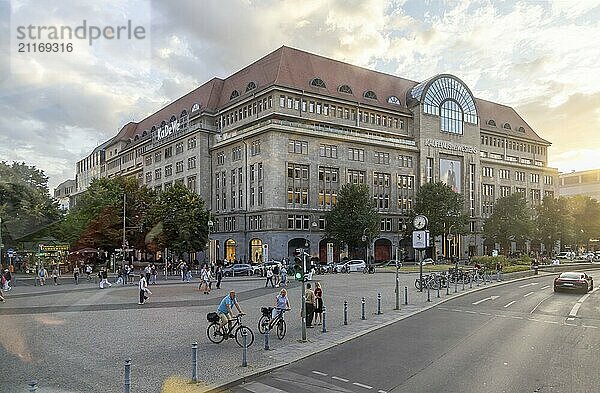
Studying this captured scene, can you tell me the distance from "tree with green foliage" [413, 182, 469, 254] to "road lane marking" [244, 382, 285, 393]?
211ft

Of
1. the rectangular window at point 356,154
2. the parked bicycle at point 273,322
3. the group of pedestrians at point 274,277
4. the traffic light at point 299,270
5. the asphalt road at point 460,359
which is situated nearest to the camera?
the asphalt road at point 460,359

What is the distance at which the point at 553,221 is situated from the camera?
298ft

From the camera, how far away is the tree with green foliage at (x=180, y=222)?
2360 inches

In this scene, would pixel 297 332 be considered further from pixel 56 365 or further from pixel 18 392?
pixel 18 392

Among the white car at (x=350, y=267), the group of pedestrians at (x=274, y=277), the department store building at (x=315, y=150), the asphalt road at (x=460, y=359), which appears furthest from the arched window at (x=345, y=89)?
the asphalt road at (x=460, y=359)

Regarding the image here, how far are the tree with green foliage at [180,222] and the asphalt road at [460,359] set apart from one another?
137 ft

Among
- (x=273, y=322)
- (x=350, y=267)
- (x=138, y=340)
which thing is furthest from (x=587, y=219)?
(x=138, y=340)

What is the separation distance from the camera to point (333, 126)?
77.2 m

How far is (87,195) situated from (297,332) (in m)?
60.8

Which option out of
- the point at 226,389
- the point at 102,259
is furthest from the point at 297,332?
the point at 102,259

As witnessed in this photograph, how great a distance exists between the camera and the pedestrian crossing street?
1094 centimetres

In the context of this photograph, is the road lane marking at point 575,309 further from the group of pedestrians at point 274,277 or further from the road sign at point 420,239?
the group of pedestrians at point 274,277

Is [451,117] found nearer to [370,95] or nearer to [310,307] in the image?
[370,95]

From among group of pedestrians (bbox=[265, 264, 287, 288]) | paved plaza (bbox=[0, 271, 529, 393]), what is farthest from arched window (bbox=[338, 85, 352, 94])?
paved plaza (bbox=[0, 271, 529, 393])
